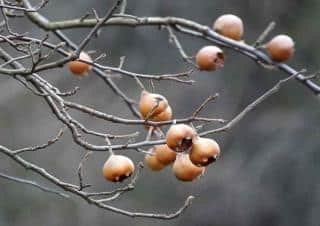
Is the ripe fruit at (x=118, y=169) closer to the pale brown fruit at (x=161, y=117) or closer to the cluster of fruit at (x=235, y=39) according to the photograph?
the pale brown fruit at (x=161, y=117)

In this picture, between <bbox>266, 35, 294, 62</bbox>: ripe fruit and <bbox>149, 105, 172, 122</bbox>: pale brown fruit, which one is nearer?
<bbox>266, 35, 294, 62</bbox>: ripe fruit

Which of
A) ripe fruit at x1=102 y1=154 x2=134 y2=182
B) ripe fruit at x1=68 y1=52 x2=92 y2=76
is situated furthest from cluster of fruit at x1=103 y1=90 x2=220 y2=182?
ripe fruit at x1=68 y1=52 x2=92 y2=76

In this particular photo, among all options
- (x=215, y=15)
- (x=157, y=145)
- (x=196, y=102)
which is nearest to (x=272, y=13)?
(x=215, y=15)

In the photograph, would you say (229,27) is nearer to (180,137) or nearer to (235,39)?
(235,39)

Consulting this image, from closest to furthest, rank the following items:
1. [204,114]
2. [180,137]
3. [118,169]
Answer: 1. [180,137]
2. [118,169]
3. [204,114]

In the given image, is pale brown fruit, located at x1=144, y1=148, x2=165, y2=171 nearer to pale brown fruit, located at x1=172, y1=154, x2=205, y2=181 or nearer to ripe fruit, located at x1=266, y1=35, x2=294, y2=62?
pale brown fruit, located at x1=172, y1=154, x2=205, y2=181

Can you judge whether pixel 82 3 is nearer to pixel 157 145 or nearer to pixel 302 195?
pixel 302 195

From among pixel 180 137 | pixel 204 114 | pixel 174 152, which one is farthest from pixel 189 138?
pixel 204 114
